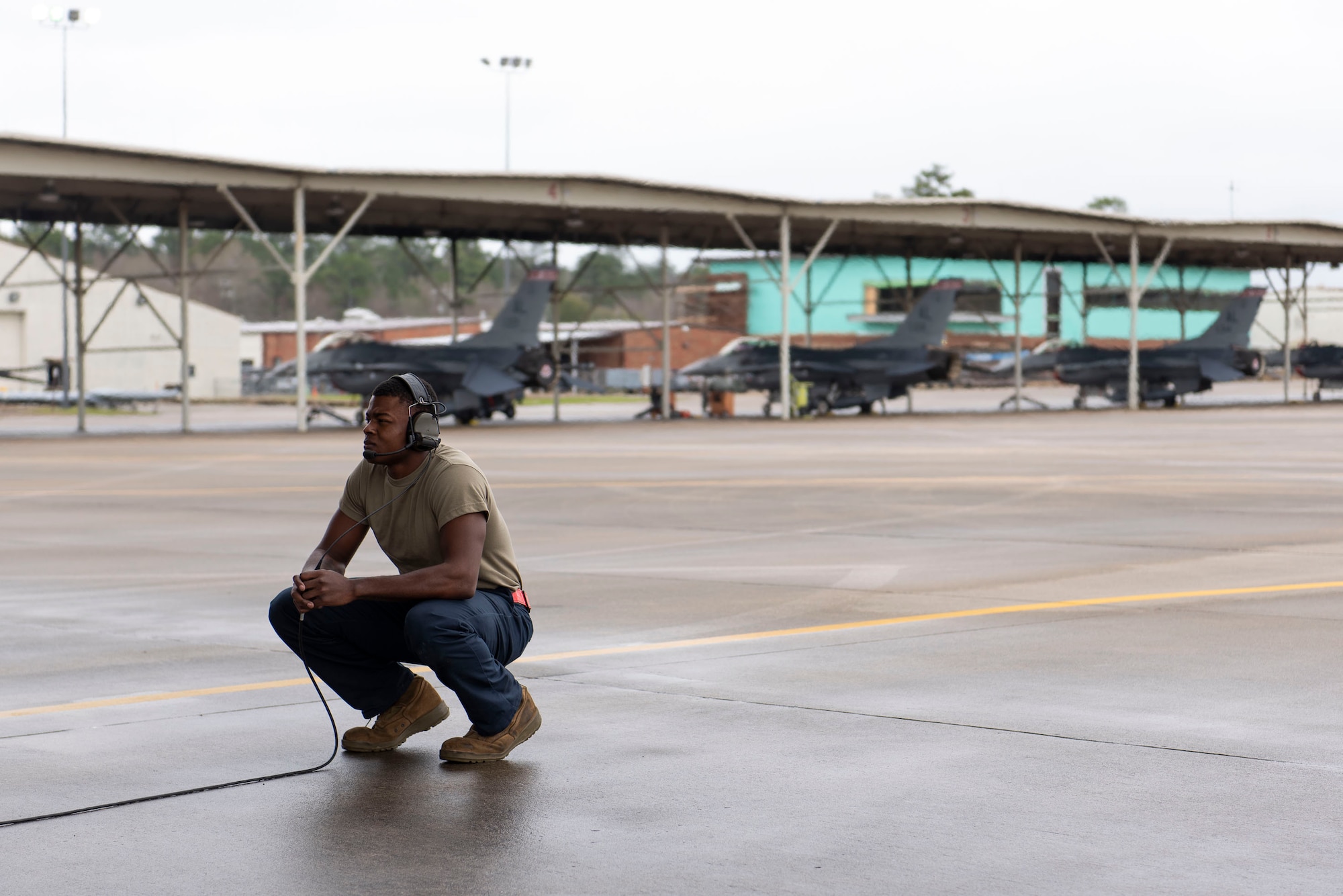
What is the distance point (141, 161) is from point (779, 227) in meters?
23.7

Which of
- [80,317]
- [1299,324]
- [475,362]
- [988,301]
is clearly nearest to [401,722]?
[80,317]

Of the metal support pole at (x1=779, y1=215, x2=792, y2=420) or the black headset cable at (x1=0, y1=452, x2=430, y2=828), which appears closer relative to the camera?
the black headset cable at (x1=0, y1=452, x2=430, y2=828)

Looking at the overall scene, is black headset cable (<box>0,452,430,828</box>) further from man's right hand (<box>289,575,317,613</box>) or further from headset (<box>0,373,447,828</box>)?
man's right hand (<box>289,575,317,613</box>)

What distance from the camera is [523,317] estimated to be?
51969mm

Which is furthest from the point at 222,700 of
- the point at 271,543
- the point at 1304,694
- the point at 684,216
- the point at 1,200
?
the point at 684,216

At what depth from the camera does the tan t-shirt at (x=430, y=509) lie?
247 inches

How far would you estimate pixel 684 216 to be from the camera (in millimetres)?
51000

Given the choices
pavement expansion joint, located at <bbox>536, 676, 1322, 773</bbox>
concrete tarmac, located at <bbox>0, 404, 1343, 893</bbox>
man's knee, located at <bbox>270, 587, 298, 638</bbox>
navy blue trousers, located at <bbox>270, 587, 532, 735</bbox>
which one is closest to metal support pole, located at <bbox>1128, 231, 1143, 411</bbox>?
concrete tarmac, located at <bbox>0, 404, 1343, 893</bbox>

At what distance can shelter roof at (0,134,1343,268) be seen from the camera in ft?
128

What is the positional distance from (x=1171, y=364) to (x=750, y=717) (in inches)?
2430

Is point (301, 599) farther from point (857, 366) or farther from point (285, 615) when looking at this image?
point (857, 366)

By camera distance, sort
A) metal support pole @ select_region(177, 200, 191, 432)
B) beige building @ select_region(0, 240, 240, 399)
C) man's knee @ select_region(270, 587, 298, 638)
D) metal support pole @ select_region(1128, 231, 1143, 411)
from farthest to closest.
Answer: beige building @ select_region(0, 240, 240, 399) < metal support pole @ select_region(1128, 231, 1143, 411) < metal support pole @ select_region(177, 200, 191, 432) < man's knee @ select_region(270, 587, 298, 638)

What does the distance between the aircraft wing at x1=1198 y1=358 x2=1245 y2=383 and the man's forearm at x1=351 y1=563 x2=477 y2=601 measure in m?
63.2

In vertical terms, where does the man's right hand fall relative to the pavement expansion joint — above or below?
above
